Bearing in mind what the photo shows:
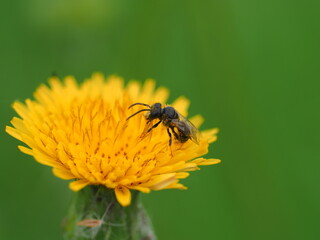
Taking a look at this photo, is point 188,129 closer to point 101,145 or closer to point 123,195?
point 101,145

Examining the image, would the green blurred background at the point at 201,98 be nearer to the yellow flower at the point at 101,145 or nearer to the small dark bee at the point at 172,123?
the yellow flower at the point at 101,145

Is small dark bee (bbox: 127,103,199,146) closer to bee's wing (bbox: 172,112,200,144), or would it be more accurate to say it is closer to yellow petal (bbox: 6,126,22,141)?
bee's wing (bbox: 172,112,200,144)

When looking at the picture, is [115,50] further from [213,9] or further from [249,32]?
[249,32]

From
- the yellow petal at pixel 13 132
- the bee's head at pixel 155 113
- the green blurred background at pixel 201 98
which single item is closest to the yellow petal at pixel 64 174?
the yellow petal at pixel 13 132

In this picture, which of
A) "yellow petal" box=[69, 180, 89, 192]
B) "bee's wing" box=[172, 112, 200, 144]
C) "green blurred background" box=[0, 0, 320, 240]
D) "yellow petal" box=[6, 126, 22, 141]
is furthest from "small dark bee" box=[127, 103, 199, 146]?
"green blurred background" box=[0, 0, 320, 240]

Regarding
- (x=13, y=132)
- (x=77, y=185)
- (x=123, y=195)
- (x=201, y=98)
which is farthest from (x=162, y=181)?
(x=201, y=98)

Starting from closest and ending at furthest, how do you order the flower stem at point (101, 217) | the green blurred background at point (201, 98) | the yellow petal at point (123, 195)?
1. the yellow petal at point (123, 195)
2. the flower stem at point (101, 217)
3. the green blurred background at point (201, 98)

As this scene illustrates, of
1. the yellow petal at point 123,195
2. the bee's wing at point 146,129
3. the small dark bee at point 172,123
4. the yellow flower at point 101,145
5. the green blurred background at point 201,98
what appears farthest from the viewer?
the green blurred background at point 201,98

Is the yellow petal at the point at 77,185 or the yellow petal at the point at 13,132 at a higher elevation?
the yellow petal at the point at 13,132

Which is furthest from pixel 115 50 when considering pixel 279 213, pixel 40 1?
pixel 279 213
